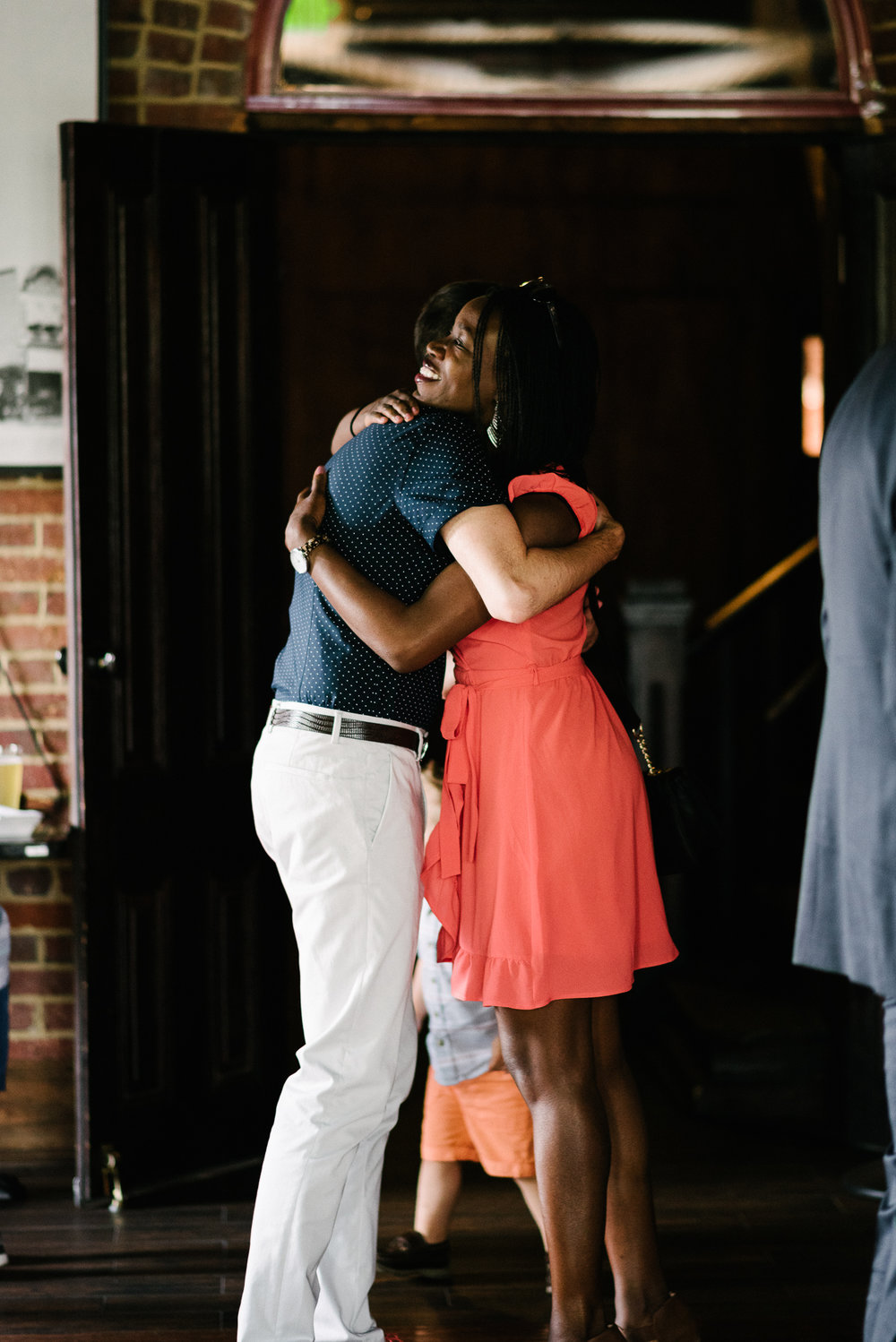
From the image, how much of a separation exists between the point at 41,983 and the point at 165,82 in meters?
2.26

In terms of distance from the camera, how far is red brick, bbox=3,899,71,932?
335 cm

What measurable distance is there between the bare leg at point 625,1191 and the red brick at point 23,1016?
1.73m

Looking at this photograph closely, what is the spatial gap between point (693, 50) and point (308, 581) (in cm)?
232

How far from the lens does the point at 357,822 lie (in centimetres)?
202

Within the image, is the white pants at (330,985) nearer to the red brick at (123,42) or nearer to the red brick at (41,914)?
the red brick at (41,914)

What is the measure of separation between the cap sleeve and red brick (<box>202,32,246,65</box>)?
71.9 inches

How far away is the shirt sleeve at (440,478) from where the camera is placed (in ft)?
6.55

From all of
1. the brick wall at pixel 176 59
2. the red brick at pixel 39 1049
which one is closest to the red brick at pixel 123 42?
the brick wall at pixel 176 59

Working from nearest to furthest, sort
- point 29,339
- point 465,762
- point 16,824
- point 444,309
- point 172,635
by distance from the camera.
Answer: point 465,762 < point 444,309 < point 16,824 < point 172,635 < point 29,339

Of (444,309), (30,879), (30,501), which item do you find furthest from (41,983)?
(444,309)

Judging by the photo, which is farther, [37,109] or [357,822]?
[37,109]

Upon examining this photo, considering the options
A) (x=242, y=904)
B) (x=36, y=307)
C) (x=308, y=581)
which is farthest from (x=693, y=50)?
(x=242, y=904)

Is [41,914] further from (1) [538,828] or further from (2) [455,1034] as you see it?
(1) [538,828]

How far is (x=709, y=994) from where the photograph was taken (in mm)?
4137
